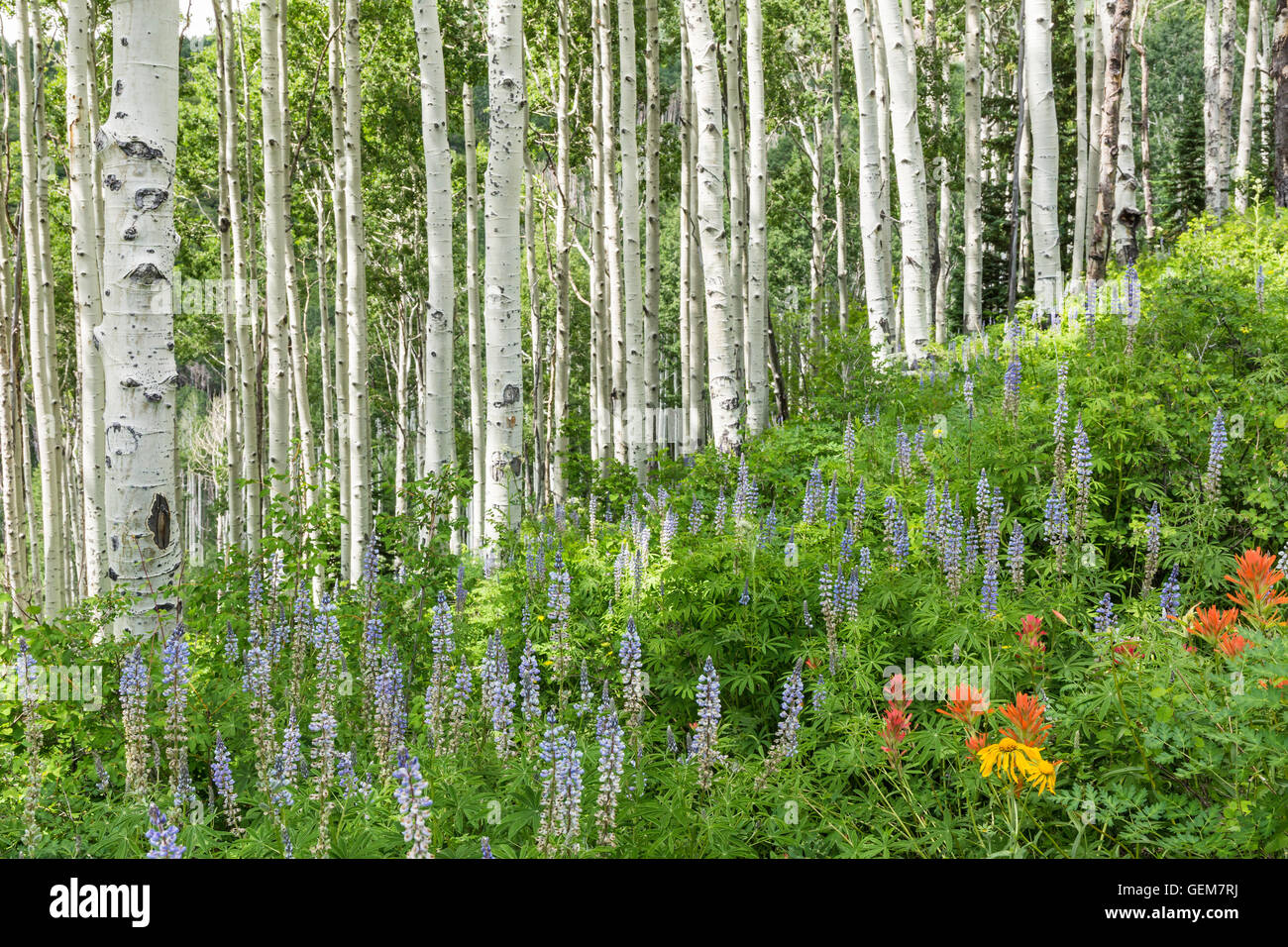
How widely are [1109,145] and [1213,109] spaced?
10.8 meters

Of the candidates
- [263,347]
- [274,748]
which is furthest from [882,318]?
[263,347]

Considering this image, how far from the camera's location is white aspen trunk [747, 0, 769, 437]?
994 centimetres

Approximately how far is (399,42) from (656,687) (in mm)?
14659

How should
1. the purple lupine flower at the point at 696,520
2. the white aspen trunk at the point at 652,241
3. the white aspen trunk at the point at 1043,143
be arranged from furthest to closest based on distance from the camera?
the white aspen trunk at the point at 652,241, the white aspen trunk at the point at 1043,143, the purple lupine flower at the point at 696,520

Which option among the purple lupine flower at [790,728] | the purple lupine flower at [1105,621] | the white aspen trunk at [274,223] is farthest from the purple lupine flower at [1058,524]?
the white aspen trunk at [274,223]

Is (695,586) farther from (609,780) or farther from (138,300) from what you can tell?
(138,300)

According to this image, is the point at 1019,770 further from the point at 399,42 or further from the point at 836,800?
the point at 399,42

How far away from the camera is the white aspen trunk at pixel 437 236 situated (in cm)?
677

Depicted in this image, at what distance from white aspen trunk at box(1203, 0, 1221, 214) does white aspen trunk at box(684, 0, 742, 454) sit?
1075 cm

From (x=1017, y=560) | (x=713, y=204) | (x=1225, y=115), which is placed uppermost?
(x=1225, y=115)

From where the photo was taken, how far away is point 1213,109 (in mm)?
17172

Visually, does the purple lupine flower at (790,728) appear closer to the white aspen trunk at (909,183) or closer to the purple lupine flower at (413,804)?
the purple lupine flower at (413,804)

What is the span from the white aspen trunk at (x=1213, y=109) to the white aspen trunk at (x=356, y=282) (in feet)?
42.4

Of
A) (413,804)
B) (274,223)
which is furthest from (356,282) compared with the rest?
(413,804)
